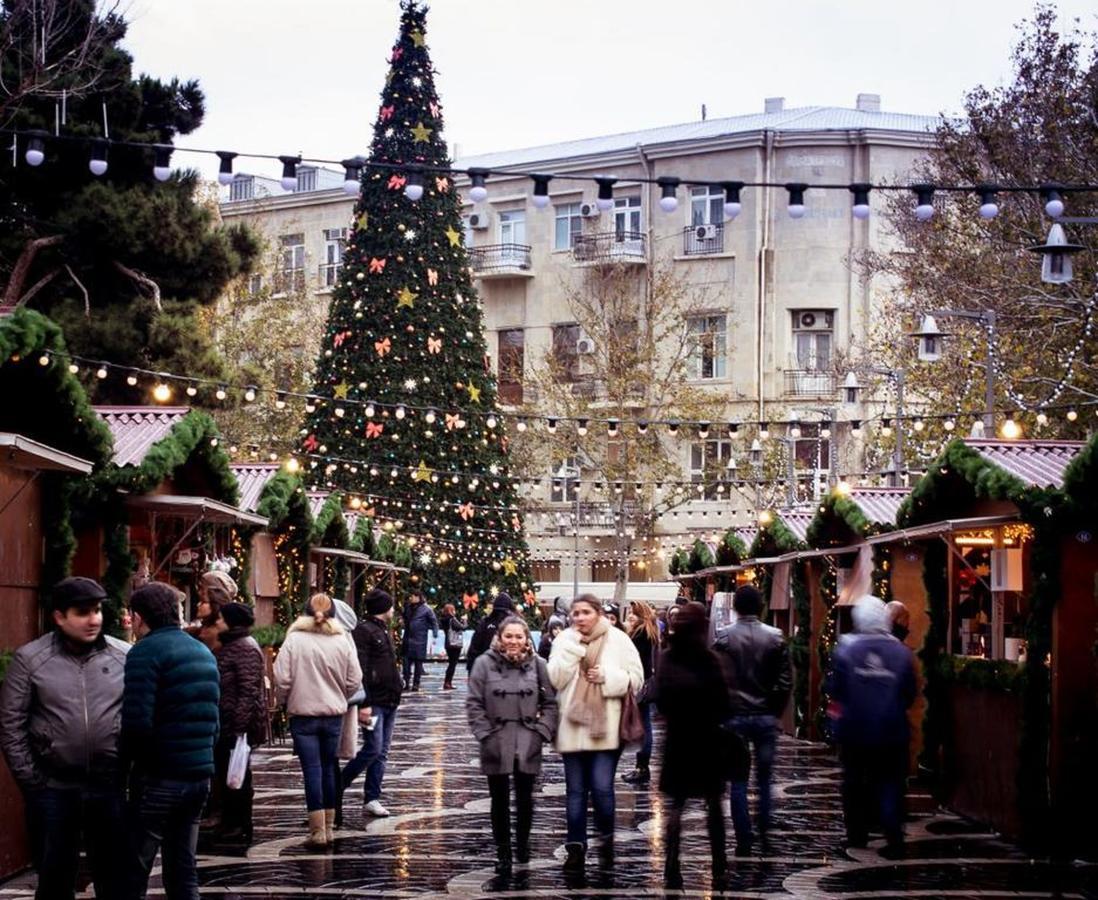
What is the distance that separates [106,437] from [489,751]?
12.5 feet

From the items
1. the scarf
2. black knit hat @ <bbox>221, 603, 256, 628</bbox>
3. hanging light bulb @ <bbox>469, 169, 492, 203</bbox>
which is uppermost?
hanging light bulb @ <bbox>469, 169, 492, 203</bbox>

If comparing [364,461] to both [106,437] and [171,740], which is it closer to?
[106,437]

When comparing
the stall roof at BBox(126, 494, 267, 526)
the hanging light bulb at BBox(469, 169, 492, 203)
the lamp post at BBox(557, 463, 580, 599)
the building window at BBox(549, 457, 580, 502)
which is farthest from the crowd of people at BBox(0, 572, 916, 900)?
the building window at BBox(549, 457, 580, 502)

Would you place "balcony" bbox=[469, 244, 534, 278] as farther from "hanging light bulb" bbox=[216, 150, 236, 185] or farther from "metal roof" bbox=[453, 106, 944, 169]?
"hanging light bulb" bbox=[216, 150, 236, 185]

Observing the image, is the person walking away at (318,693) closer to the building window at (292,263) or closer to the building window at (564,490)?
the building window at (292,263)

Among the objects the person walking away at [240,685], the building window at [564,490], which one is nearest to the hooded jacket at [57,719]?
the person walking away at [240,685]

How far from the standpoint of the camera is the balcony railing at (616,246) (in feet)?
188

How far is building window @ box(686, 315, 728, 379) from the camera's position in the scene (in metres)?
56.0

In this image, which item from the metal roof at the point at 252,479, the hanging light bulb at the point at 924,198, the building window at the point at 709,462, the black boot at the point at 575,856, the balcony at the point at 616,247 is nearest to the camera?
the black boot at the point at 575,856

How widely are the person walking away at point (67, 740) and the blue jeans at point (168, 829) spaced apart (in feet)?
0.33

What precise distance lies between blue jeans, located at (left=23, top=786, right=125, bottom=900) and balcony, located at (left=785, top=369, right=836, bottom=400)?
157 ft

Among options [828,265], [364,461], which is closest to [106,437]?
[364,461]

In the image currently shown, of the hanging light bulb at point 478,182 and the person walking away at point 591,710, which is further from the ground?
the hanging light bulb at point 478,182

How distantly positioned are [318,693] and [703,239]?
44.0 meters
